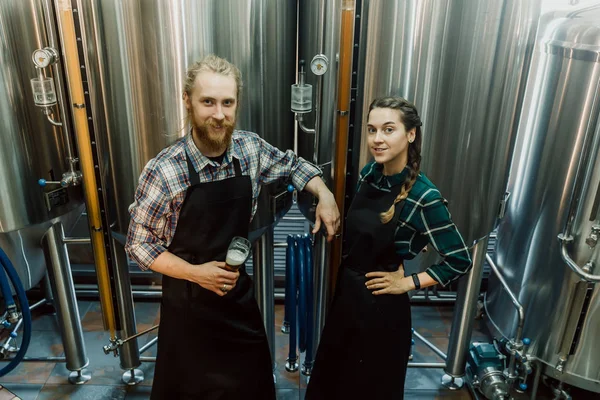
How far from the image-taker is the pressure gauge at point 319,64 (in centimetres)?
196

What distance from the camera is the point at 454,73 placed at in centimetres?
191

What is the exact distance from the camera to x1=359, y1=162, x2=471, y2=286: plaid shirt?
1.74 meters

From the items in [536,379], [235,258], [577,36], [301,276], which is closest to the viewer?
[235,258]

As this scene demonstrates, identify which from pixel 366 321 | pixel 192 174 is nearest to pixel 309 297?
pixel 366 321

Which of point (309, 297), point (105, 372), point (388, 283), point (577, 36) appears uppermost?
point (577, 36)

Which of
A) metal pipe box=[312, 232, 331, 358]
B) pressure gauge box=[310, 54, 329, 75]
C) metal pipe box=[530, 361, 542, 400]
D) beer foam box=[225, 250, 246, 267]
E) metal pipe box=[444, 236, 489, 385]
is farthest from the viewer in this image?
metal pipe box=[530, 361, 542, 400]

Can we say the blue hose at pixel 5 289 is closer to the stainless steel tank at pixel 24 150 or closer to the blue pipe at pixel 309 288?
the stainless steel tank at pixel 24 150

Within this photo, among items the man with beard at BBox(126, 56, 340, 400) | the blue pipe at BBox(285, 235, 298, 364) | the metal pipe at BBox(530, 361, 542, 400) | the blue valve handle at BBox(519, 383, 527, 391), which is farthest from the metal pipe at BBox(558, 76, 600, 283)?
the blue pipe at BBox(285, 235, 298, 364)

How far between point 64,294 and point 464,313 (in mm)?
1913

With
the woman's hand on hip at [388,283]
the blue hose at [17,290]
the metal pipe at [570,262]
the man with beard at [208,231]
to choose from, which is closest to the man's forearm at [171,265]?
the man with beard at [208,231]

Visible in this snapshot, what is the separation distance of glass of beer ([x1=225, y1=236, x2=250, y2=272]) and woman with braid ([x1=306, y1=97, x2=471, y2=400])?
0.38m

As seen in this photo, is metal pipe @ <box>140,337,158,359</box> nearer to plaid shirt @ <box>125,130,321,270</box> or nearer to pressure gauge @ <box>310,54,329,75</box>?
plaid shirt @ <box>125,130,321,270</box>

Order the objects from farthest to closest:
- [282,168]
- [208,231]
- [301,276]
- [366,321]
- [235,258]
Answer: [301,276]
[282,168]
[366,321]
[208,231]
[235,258]

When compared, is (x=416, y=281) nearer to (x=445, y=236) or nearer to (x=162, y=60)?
(x=445, y=236)
